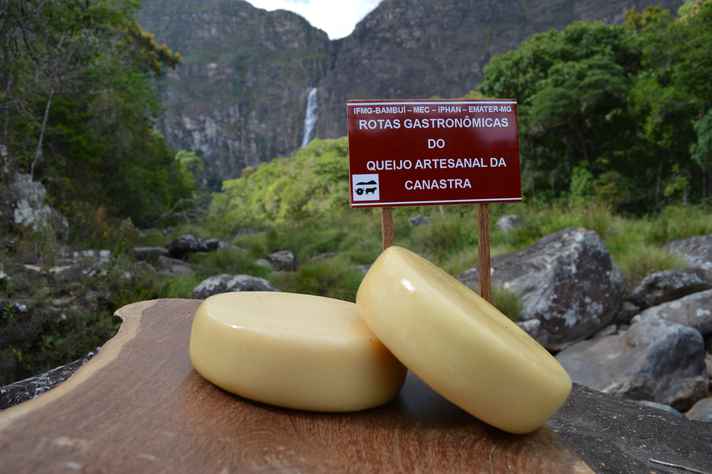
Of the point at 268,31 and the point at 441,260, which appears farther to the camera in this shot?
the point at 268,31

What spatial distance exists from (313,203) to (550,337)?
76.9 ft

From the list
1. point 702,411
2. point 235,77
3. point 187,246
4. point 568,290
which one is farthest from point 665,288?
point 235,77

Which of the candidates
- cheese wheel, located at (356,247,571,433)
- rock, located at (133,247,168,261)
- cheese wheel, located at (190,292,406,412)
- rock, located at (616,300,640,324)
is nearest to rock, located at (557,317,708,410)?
rock, located at (616,300,640,324)

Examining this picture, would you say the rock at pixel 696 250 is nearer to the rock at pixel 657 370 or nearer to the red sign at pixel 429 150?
the rock at pixel 657 370

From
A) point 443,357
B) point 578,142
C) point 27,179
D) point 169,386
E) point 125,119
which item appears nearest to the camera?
point 443,357

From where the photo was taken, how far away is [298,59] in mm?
73750

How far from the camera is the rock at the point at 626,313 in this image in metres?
5.60

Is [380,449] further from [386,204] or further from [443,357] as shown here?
[386,204]

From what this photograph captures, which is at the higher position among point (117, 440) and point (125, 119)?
point (125, 119)

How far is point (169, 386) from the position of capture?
54.4 inches

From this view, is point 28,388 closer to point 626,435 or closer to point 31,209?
point 626,435

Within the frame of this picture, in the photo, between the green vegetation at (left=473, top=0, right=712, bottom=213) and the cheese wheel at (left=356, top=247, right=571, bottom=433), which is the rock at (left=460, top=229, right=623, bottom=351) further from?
the green vegetation at (left=473, top=0, right=712, bottom=213)

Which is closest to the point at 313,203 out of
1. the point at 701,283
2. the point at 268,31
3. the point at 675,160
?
the point at 675,160

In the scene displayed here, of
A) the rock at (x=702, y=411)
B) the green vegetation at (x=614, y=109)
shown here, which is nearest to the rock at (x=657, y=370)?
the rock at (x=702, y=411)
